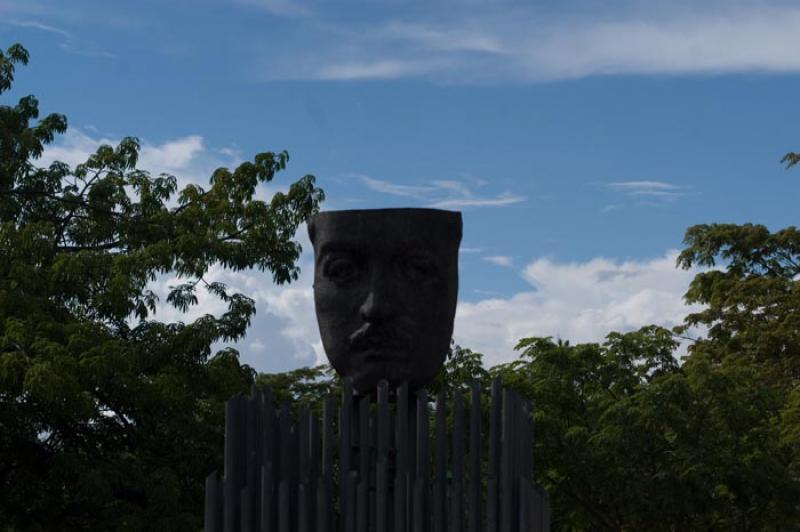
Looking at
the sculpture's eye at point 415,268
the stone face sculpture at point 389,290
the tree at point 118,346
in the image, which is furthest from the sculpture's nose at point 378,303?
the tree at point 118,346

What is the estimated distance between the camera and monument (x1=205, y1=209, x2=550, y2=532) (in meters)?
8.42

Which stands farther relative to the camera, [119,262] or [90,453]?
[119,262]

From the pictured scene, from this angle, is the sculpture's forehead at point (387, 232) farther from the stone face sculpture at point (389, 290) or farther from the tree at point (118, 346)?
the tree at point (118, 346)

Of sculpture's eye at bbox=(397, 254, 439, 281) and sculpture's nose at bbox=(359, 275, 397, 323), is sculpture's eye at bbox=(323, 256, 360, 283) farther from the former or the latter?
sculpture's eye at bbox=(397, 254, 439, 281)

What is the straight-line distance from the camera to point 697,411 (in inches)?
909

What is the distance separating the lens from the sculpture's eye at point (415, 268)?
9273 millimetres

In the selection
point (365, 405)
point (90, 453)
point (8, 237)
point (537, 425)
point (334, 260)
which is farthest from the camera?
point (537, 425)

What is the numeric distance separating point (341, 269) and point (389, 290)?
1.44 ft

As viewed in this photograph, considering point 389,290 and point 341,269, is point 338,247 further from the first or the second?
point 389,290

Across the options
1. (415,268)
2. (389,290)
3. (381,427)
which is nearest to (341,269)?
(389,290)

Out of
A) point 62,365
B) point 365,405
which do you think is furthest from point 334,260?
point 62,365

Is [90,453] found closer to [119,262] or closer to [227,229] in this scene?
[119,262]

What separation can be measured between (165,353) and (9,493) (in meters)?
2.96

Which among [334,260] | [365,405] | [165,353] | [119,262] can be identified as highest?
[119,262]
